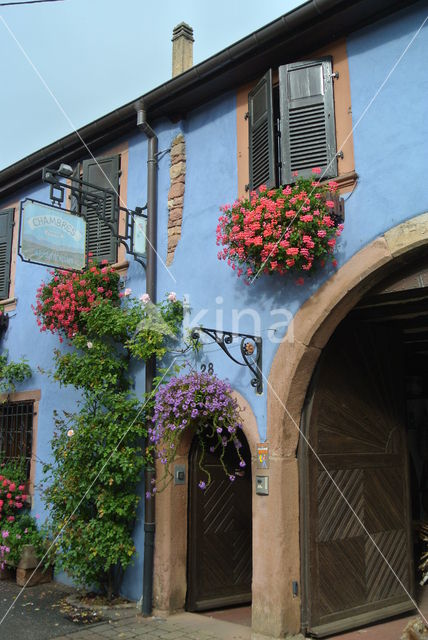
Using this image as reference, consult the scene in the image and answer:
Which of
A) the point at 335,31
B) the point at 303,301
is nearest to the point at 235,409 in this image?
the point at 303,301

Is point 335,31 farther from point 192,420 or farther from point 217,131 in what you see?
point 192,420

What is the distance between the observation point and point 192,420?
691cm

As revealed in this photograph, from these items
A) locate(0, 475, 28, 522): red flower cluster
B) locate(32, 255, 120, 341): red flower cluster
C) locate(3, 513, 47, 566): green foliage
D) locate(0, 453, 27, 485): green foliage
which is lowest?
locate(3, 513, 47, 566): green foliage

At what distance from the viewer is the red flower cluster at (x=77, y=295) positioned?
775 centimetres

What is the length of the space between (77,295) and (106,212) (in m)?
1.25

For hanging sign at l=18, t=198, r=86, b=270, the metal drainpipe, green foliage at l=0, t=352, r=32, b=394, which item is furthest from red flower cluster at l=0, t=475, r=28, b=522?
hanging sign at l=18, t=198, r=86, b=270

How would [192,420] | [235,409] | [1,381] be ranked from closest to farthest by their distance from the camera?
[235,409], [192,420], [1,381]

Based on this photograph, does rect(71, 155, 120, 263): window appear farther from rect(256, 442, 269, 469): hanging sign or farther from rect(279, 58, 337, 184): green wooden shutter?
rect(256, 442, 269, 469): hanging sign

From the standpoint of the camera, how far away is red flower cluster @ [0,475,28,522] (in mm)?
8609

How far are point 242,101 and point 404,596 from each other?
546cm

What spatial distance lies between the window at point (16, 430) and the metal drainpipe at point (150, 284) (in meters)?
2.73

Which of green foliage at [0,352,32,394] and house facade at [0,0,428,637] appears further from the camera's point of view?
green foliage at [0,352,32,394]

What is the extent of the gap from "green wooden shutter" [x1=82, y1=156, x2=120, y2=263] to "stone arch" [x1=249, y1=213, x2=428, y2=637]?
126 inches

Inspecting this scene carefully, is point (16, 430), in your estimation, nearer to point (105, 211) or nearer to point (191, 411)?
point (105, 211)
